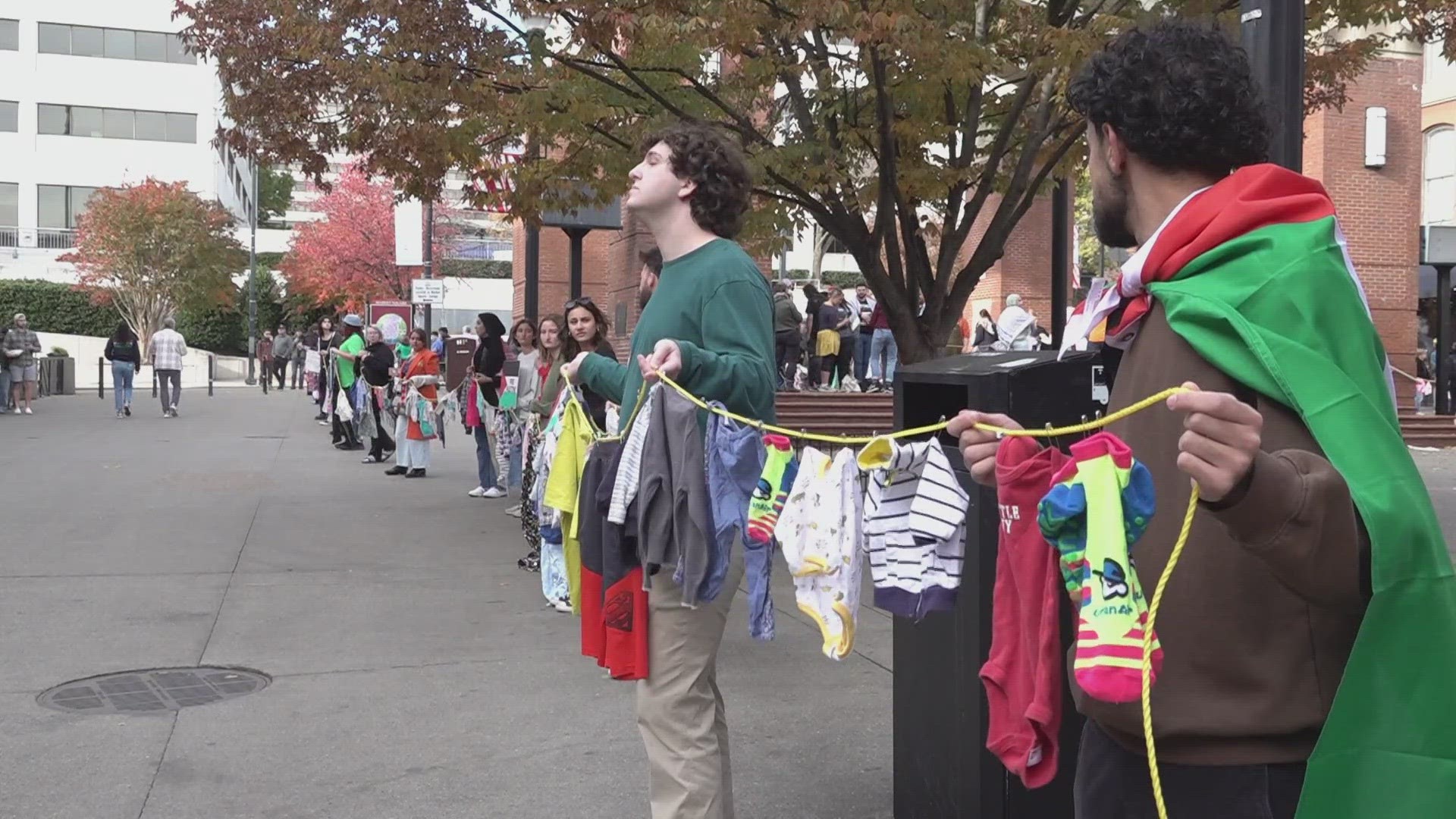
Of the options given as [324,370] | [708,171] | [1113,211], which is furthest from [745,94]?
[324,370]

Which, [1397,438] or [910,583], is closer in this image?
[1397,438]

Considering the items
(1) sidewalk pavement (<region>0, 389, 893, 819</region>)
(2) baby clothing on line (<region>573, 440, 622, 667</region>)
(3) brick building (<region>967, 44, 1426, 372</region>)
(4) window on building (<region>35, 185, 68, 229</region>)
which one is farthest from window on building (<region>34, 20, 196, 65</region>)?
(2) baby clothing on line (<region>573, 440, 622, 667</region>)

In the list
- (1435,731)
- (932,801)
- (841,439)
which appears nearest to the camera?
(1435,731)

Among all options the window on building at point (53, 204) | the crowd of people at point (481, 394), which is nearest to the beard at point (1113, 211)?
the crowd of people at point (481, 394)

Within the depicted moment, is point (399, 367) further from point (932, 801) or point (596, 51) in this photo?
point (932, 801)

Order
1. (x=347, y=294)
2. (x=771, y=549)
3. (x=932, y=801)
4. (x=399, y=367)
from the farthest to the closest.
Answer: (x=347, y=294) < (x=399, y=367) < (x=932, y=801) < (x=771, y=549)

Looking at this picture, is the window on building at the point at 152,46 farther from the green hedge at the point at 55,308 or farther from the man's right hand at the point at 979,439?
the man's right hand at the point at 979,439

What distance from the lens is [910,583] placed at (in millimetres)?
2639

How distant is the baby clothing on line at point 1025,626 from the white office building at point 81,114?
59.0 metres

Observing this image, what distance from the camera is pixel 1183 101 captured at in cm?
198

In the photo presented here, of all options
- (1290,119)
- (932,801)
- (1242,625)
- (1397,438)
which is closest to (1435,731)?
(1242,625)

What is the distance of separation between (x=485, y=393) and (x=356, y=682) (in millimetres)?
6911

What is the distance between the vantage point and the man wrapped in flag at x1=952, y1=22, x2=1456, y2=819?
171 centimetres

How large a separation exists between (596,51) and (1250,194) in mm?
7995
